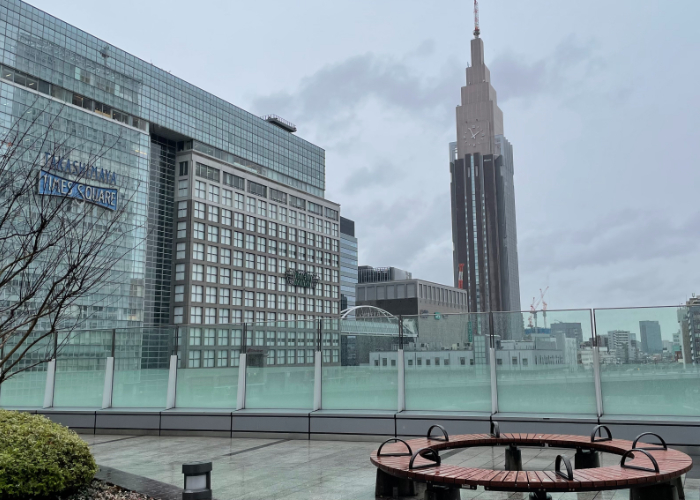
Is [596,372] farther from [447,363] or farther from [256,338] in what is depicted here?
[256,338]

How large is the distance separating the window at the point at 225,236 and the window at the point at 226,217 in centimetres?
124

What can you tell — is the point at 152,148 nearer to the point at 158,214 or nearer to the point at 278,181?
the point at 158,214

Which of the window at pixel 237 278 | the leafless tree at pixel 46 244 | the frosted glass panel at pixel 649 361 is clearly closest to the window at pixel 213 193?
the window at pixel 237 278

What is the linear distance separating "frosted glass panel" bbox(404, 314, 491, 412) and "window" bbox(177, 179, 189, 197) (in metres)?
88.3

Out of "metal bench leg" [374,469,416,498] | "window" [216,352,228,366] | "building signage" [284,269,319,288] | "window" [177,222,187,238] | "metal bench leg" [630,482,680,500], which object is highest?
"window" [177,222,187,238]

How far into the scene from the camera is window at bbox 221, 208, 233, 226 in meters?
103

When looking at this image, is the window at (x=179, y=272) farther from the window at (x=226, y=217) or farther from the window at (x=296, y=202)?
the window at (x=296, y=202)

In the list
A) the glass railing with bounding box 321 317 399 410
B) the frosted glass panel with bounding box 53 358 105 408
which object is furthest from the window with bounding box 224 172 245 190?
the glass railing with bounding box 321 317 399 410

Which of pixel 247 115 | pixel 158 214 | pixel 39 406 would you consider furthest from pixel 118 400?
pixel 247 115

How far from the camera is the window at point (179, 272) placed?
95812 mm

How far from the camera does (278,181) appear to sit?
4641 inches

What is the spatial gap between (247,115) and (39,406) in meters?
99.1

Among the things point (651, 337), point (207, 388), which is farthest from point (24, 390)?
point (651, 337)

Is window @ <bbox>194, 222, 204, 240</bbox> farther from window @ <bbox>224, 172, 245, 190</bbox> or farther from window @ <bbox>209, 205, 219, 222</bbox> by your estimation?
window @ <bbox>224, 172, 245, 190</bbox>
